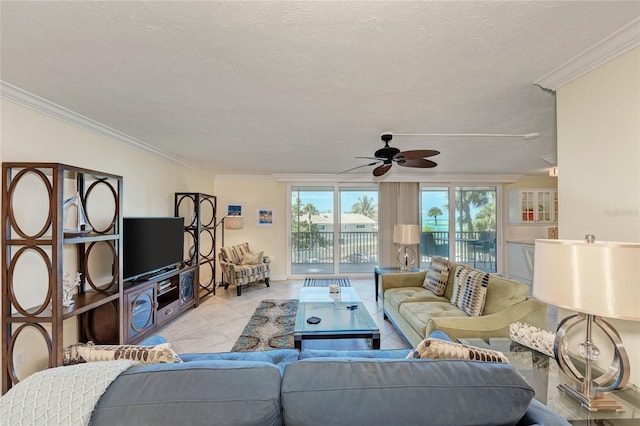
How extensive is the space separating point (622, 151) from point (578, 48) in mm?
604

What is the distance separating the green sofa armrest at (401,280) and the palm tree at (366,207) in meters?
2.61

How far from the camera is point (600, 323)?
4.04 ft

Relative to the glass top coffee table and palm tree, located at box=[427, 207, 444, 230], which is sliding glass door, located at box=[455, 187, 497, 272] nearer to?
palm tree, located at box=[427, 207, 444, 230]

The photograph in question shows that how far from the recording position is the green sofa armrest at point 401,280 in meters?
3.67

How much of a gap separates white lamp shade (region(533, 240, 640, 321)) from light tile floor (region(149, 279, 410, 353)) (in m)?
2.07

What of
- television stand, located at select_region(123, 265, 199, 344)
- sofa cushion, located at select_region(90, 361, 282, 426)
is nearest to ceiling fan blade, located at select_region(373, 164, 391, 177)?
sofa cushion, located at select_region(90, 361, 282, 426)

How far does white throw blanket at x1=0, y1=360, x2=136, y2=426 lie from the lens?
851 mm

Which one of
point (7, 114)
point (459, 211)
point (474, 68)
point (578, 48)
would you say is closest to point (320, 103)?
point (474, 68)

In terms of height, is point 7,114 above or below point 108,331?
above

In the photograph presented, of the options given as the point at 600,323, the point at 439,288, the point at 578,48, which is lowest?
the point at 439,288

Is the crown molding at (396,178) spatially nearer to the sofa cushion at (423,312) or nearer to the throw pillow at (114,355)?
the sofa cushion at (423,312)

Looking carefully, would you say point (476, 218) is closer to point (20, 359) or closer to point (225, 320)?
point (225, 320)

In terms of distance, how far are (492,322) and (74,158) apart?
3.98 metres

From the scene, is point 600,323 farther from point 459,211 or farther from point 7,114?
point 459,211
